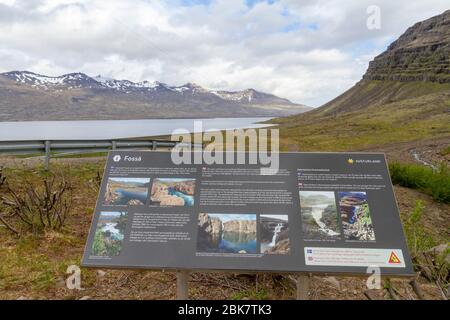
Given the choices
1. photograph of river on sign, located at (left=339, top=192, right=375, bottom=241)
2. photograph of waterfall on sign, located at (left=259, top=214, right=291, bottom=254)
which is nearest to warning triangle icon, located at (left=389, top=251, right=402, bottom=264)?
photograph of river on sign, located at (left=339, top=192, right=375, bottom=241)

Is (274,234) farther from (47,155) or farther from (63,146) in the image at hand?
(63,146)

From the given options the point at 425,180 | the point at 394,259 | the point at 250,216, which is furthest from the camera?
the point at 425,180

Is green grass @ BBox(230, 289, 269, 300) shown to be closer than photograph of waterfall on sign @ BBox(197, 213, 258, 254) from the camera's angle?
No

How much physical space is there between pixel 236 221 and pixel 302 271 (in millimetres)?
800

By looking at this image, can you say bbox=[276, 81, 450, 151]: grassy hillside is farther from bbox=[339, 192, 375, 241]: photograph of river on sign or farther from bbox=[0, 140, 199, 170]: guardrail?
bbox=[339, 192, 375, 241]: photograph of river on sign

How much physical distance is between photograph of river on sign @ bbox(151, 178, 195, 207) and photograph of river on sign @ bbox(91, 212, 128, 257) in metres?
0.38

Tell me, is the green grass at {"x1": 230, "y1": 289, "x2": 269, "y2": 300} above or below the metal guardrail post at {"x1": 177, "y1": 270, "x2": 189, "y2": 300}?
below

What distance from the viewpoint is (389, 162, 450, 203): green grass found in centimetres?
1134

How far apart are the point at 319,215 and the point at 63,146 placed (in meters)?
9.65

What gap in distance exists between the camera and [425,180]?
1223 centimetres

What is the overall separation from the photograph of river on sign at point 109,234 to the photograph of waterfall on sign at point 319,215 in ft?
6.07

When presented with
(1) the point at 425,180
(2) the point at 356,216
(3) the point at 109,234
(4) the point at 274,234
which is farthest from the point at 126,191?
(1) the point at 425,180

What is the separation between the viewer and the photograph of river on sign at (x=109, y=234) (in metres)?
3.91

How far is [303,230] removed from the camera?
3926 millimetres
